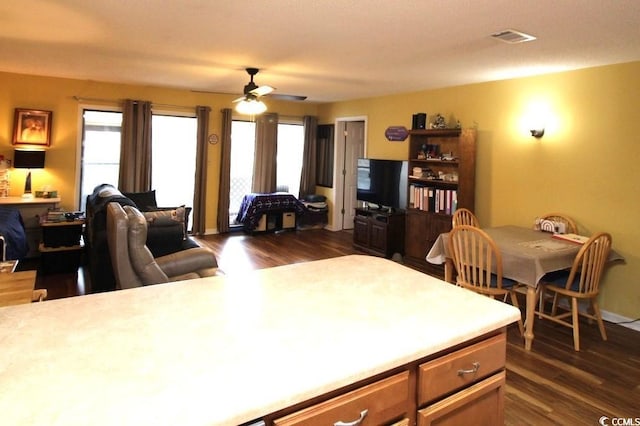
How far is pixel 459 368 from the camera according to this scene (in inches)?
52.5

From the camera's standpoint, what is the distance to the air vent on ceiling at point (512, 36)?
9.88 feet

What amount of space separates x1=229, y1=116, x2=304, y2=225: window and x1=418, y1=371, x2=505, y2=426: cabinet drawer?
661cm

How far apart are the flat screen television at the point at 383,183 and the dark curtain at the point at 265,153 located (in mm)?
1818

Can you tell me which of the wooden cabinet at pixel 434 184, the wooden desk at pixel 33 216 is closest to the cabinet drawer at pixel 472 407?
the wooden cabinet at pixel 434 184

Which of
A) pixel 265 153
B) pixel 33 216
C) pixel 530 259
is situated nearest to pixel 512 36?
pixel 530 259

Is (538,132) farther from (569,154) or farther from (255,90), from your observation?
(255,90)

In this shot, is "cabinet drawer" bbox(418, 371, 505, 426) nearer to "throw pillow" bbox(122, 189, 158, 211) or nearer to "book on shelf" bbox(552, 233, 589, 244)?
"book on shelf" bbox(552, 233, 589, 244)

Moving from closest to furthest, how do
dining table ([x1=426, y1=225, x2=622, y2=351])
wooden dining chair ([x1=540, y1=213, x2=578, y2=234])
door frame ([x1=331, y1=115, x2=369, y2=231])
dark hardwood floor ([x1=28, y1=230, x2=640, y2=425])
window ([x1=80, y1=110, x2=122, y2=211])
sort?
1. dark hardwood floor ([x1=28, y1=230, x2=640, y2=425])
2. dining table ([x1=426, y1=225, x2=622, y2=351])
3. wooden dining chair ([x1=540, y1=213, x2=578, y2=234])
4. window ([x1=80, y1=110, x2=122, y2=211])
5. door frame ([x1=331, y1=115, x2=369, y2=231])

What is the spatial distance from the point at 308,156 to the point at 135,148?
125 inches

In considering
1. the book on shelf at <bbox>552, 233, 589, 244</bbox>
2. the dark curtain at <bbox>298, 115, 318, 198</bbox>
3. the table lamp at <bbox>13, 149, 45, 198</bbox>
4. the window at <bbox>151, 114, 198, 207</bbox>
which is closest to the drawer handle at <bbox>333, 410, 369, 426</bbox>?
the book on shelf at <bbox>552, 233, 589, 244</bbox>

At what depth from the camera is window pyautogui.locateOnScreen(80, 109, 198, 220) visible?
6.32 metres

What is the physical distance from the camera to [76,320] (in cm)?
131

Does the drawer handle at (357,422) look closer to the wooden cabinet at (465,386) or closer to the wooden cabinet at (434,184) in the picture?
the wooden cabinet at (465,386)

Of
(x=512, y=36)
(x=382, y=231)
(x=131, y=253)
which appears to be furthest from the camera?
(x=382, y=231)
